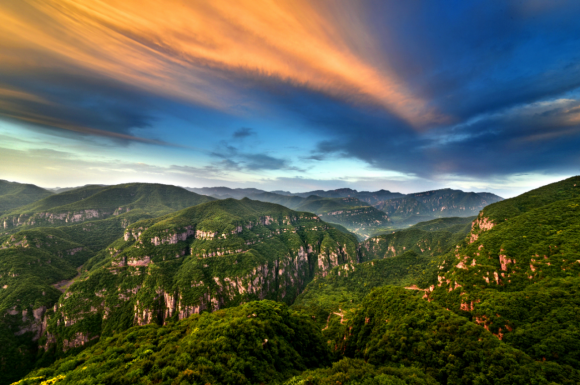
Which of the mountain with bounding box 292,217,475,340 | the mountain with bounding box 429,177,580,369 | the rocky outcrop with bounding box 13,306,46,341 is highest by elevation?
the mountain with bounding box 429,177,580,369

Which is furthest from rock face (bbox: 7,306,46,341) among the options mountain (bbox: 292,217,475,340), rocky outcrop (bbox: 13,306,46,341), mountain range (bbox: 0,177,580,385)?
mountain (bbox: 292,217,475,340)

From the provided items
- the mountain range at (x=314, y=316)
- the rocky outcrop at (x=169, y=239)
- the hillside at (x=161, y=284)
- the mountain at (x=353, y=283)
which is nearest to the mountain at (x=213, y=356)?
the mountain range at (x=314, y=316)

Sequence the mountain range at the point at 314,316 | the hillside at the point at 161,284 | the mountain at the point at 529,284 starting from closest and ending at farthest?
the mountain range at the point at 314,316
the mountain at the point at 529,284
the hillside at the point at 161,284

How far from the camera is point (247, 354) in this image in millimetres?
41625

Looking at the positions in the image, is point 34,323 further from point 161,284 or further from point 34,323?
point 161,284

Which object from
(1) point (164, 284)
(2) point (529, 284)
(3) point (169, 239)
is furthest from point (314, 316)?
(3) point (169, 239)

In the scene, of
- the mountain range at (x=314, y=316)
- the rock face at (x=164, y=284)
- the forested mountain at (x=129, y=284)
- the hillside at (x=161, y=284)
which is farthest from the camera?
the rock face at (x=164, y=284)

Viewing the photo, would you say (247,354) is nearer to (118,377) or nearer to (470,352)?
(118,377)

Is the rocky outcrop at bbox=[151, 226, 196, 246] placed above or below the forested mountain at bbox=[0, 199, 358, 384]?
above

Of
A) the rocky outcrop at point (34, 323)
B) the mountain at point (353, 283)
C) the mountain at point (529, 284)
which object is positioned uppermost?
the mountain at point (529, 284)

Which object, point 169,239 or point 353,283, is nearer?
point 353,283

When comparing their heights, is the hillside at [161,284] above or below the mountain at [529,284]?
below

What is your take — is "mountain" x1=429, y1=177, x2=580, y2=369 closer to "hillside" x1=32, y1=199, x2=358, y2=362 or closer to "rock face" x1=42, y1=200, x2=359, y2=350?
"hillside" x1=32, y1=199, x2=358, y2=362

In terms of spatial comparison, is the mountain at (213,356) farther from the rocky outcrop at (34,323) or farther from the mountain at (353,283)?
the rocky outcrop at (34,323)
